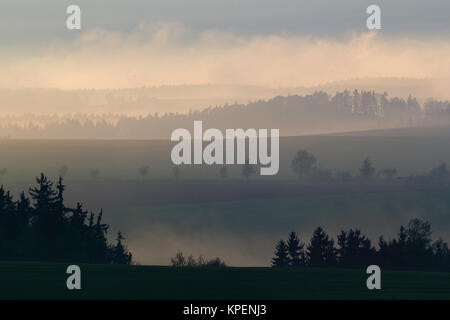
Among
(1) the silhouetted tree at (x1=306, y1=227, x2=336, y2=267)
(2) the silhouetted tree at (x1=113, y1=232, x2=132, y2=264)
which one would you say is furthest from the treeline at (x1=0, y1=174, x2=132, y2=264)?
(1) the silhouetted tree at (x1=306, y1=227, x2=336, y2=267)

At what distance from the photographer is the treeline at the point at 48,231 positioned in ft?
403

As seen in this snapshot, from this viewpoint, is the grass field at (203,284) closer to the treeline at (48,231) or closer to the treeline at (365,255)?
the treeline at (48,231)

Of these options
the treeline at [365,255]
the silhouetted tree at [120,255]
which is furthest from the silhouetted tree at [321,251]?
the silhouetted tree at [120,255]

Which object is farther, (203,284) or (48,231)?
(48,231)

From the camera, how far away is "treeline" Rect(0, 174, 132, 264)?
403ft

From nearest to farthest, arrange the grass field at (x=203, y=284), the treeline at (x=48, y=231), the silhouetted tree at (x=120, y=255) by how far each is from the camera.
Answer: the grass field at (x=203, y=284), the treeline at (x=48, y=231), the silhouetted tree at (x=120, y=255)

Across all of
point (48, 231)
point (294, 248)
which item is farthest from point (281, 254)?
point (48, 231)

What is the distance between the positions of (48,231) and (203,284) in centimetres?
6156

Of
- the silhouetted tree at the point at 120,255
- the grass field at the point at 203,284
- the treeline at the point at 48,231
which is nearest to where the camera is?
the grass field at the point at 203,284

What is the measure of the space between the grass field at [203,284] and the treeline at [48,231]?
38678mm

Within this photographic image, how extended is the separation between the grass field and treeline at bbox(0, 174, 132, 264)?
127 ft

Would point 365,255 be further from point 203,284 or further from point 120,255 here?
point 203,284

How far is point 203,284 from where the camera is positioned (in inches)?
2741

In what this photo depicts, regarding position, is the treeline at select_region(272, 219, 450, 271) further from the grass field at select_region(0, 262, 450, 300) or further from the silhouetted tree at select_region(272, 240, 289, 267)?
the grass field at select_region(0, 262, 450, 300)
